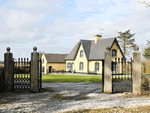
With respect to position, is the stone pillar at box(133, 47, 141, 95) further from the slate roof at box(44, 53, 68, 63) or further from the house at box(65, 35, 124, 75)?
the slate roof at box(44, 53, 68, 63)

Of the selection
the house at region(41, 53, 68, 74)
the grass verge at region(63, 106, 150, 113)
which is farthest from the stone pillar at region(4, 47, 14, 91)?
the house at region(41, 53, 68, 74)

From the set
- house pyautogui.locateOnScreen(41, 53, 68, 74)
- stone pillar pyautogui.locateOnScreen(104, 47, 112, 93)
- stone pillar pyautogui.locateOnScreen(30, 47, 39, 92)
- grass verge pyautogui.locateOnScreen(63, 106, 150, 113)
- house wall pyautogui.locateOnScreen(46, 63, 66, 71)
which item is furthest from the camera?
house wall pyautogui.locateOnScreen(46, 63, 66, 71)

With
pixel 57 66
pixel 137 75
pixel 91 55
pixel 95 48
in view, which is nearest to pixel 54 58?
pixel 57 66

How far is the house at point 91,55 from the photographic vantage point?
111ft

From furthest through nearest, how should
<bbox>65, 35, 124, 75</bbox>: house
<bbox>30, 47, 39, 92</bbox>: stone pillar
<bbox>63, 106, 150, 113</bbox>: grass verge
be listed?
<bbox>65, 35, 124, 75</bbox>: house
<bbox>30, 47, 39, 92</bbox>: stone pillar
<bbox>63, 106, 150, 113</bbox>: grass verge

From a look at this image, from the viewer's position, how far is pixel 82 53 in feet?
120

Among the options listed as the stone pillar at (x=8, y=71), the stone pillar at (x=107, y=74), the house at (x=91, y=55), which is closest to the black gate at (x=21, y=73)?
the stone pillar at (x=8, y=71)

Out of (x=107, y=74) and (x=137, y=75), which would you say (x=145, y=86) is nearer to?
(x=137, y=75)

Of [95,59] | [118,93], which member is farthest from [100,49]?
[118,93]

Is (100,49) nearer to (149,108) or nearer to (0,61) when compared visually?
(0,61)

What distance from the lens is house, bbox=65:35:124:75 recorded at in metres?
33.8

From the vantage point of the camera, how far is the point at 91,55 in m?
35.2

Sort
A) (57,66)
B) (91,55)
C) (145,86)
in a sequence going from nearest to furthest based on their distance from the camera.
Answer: (145,86), (91,55), (57,66)

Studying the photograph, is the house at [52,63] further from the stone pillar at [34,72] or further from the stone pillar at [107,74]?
the stone pillar at [107,74]
